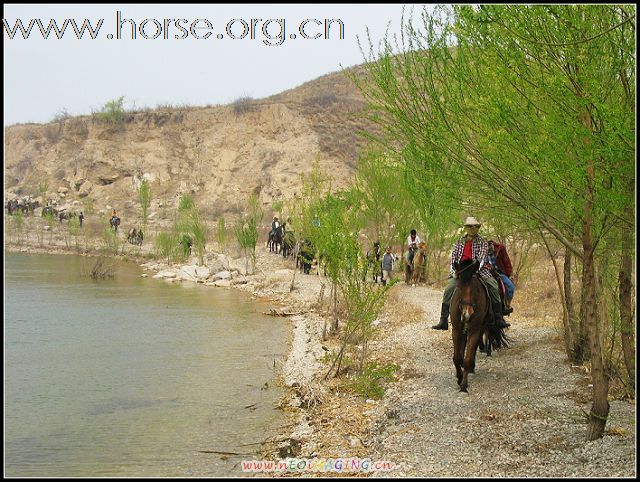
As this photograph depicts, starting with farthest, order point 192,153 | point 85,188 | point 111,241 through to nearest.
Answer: point 192,153 → point 85,188 → point 111,241

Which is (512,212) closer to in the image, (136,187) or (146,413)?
(146,413)

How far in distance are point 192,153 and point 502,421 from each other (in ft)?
186

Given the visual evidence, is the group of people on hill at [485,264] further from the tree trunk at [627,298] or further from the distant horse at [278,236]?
the distant horse at [278,236]

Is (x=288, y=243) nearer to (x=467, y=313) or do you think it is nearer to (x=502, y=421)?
(x=467, y=313)

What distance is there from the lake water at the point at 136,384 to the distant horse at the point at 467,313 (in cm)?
263

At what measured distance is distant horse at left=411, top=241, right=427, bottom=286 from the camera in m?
22.7

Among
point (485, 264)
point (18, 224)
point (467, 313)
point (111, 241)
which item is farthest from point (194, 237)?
point (467, 313)

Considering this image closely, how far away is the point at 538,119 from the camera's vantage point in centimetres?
713

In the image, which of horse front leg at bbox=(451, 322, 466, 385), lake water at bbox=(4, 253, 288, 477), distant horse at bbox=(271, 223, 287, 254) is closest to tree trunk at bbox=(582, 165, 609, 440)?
horse front leg at bbox=(451, 322, 466, 385)

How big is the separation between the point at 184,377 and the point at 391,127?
21.9 ft

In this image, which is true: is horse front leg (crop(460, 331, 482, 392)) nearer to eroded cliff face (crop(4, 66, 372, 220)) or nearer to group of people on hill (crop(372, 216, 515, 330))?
group of people on hill (crop(372, 216, 515, 330))

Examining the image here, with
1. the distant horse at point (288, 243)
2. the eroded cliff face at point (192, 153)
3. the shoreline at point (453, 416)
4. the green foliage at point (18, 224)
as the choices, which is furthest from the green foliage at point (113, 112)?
the shoreline at point (453, 416)

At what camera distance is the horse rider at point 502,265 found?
1080 cm

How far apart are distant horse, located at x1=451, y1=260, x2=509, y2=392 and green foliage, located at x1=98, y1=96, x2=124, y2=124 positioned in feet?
196
